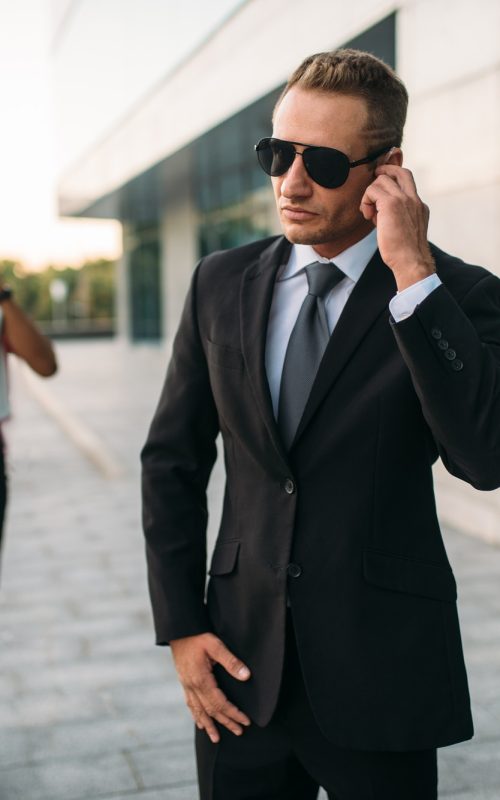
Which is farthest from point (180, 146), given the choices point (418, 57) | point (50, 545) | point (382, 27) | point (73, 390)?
point (50, 545)

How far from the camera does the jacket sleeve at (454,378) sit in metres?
1.54

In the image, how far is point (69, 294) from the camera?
7081 centimetres

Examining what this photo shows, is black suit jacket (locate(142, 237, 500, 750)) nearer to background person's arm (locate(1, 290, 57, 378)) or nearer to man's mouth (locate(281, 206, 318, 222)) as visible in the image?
man's mouth (locate(281, 206, 318, 222))

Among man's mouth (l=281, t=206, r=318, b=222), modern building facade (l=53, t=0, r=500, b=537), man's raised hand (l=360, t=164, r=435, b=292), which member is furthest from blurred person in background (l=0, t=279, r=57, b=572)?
modern building facade (l=53, t=0, r=500, b=537)

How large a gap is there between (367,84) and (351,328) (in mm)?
414

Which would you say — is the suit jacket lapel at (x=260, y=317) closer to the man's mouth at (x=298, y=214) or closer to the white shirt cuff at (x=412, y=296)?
the man's mouth at (x=298, y=214)

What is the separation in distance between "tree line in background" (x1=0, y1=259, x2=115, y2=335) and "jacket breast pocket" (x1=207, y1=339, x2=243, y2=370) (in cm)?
5978

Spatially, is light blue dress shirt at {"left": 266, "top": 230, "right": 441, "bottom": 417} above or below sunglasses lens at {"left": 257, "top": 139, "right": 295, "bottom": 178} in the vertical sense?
below

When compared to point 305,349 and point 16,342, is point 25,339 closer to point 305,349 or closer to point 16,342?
point 16,342

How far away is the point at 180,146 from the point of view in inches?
725

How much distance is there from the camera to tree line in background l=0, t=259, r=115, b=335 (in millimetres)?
66688

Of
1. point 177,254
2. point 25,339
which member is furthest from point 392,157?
point 177,254

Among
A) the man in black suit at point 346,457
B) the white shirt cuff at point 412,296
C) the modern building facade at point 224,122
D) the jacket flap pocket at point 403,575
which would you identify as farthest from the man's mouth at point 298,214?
the modern building facade at point 224,122

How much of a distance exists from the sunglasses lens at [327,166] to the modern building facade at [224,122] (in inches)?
202
